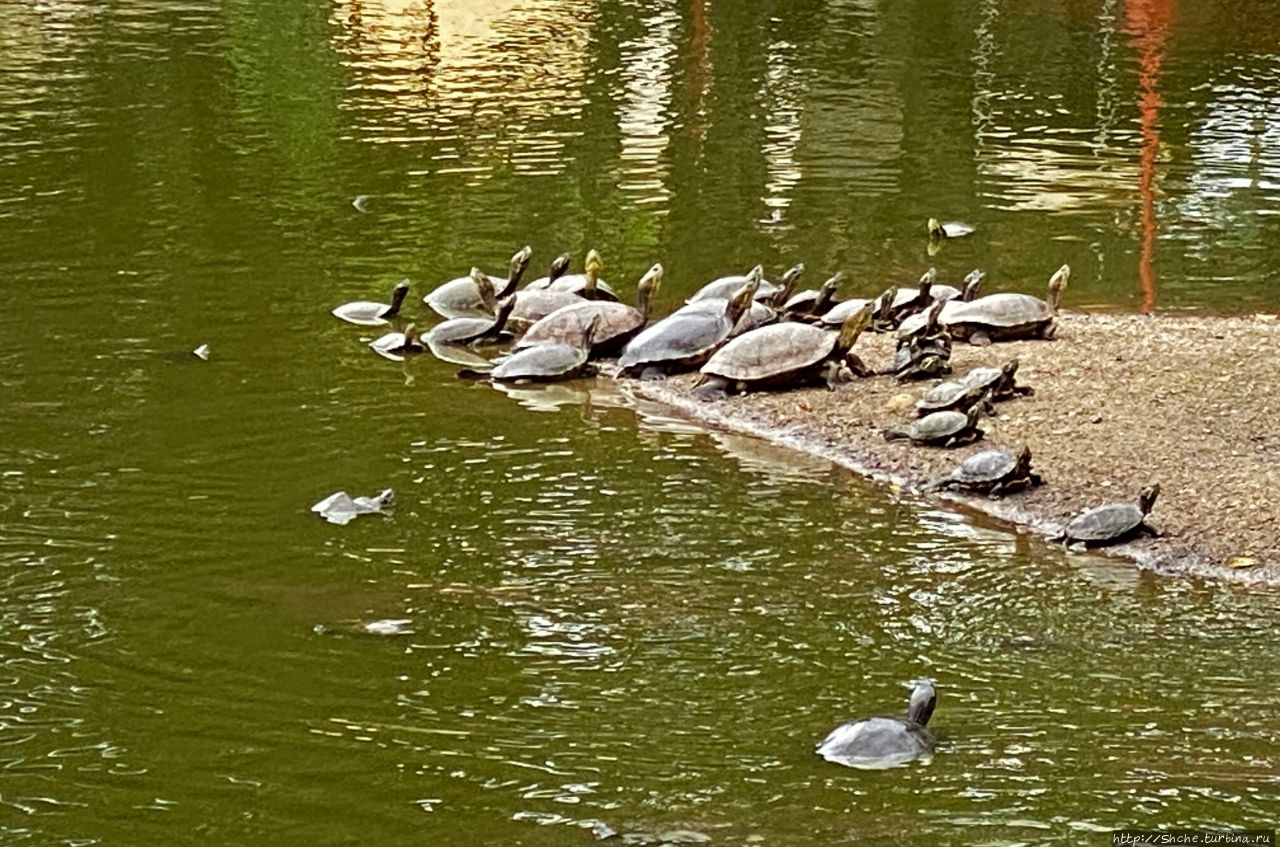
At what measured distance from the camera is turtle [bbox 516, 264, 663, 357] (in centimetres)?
1035

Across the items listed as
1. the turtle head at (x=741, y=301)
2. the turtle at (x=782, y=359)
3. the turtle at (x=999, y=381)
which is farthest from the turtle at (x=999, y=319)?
the turtle head at (x=741, y=301)

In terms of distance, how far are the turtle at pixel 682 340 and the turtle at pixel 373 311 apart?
4.76 feet

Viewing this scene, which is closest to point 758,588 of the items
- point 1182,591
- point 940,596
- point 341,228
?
point 940,596

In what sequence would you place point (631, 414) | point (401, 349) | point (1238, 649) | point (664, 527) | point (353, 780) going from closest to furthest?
point (353, 780)
point (1238, 649)
point (664, 527)
point (631, 414)
point (401, 349)

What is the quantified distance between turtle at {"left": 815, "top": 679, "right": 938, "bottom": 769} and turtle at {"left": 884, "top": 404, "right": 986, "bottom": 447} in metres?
2.95

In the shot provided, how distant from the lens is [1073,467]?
27.3 ft

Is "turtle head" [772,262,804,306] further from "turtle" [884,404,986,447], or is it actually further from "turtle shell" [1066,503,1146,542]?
"turtle shell" [1066,503,1146,542]

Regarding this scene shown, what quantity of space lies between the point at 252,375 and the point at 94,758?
4.26 meters

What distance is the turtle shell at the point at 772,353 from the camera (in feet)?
31.5

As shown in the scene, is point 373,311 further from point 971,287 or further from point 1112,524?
point 1112,524

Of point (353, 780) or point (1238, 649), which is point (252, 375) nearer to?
point (353, 780)

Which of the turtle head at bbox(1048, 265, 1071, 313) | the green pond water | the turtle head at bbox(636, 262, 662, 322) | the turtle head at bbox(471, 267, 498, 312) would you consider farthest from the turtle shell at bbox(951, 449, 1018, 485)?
the turtle head at bbox(471, 267, 498, 312)

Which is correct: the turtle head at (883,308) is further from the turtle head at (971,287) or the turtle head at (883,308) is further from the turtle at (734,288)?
the turtle at (734,288)

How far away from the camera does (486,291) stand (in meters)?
11.0
